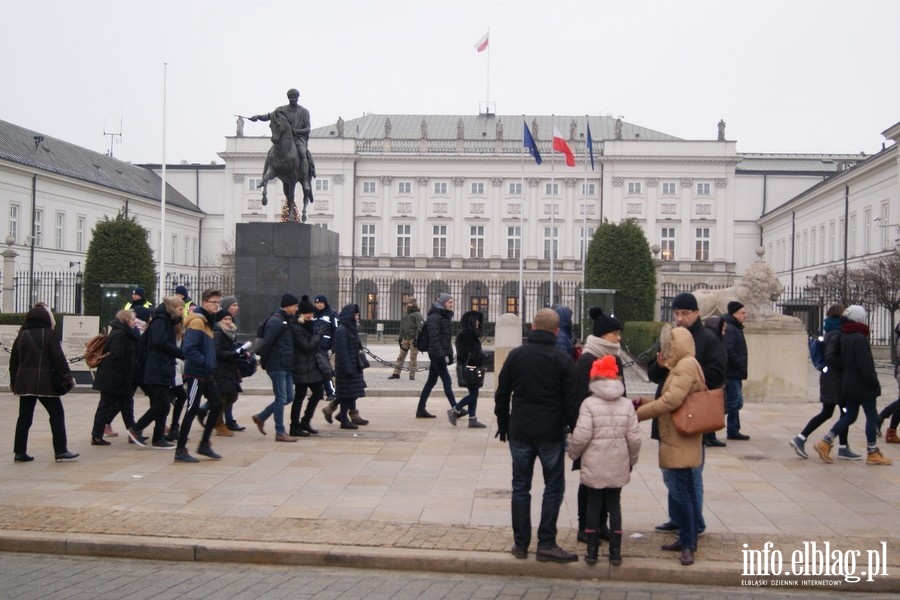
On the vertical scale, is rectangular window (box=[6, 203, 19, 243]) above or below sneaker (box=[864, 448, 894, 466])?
above

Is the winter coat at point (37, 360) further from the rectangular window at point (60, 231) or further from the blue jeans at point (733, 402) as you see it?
the rectangular window at point (60, 231)

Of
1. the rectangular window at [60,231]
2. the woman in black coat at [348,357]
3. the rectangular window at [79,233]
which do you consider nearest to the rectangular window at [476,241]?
the rectangular window at [79,233]

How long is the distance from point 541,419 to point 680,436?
40.2 inches

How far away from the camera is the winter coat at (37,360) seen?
1044 cm

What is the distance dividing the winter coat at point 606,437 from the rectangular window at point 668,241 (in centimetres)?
7091

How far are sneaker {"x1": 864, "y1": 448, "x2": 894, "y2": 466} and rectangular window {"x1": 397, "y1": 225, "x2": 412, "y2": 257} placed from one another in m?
67.3

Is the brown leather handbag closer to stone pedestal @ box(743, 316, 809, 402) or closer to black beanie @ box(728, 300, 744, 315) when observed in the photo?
black beanie @ box(728, 300, 744, 315)

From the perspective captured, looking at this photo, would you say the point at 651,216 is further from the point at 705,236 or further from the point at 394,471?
the point at 394,471

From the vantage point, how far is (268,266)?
819 inches

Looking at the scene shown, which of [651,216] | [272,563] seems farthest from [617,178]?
[272,563]

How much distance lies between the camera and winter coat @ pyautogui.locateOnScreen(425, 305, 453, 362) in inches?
543

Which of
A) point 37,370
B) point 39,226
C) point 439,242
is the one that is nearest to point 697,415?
point 37,370

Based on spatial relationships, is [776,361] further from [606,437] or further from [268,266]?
[606,437]

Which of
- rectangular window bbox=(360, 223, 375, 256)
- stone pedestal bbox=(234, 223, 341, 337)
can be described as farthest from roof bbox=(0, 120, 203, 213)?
stone pedestal bbox=(234, 223, 341, 337)
